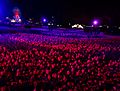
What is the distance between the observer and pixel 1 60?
39.1 ft

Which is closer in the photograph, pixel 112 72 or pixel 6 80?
pixel 6 80

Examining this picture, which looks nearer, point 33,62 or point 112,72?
point 112,72

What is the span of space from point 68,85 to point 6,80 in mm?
1865

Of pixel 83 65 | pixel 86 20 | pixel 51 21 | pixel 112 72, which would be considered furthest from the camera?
pixel 51 21

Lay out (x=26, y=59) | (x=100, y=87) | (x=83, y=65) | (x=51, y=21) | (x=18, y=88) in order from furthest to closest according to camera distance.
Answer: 1. (x=51, y=21)
2. (x=26, y=59)
3. (x=83, y=65)
4. (x=100, y=87)
5. (x=18, y=88)

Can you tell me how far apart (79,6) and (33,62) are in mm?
46251

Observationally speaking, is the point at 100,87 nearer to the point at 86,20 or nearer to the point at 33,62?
the point at 33,62

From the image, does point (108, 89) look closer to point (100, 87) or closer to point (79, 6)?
point (100, 87)

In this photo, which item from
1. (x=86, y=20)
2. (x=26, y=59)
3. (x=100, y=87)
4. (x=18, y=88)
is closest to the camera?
(x=18, y=88)

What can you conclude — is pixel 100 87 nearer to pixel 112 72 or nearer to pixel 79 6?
pixel 112 72

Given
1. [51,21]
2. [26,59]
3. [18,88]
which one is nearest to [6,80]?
[18,88]

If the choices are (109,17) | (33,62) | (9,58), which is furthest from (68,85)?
(109,17)

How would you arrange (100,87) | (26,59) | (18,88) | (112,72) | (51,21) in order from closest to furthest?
(18,88) → (100,87) → (112,72) → (26,59) → (51,21)

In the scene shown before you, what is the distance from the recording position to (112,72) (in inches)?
427
